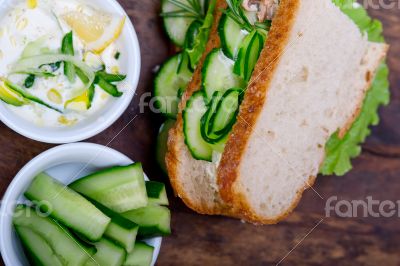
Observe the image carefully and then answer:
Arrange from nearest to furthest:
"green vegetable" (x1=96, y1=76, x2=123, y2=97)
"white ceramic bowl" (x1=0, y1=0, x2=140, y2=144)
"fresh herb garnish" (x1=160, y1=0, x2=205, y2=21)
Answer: "white ceramic bowl" (x1=0, y1=0, x2=140, y2=144) → "green vegetable" (x1=96, y1=76, x2=123, y2=97) → "fresh herb garnish" (x1=160, y1=0, x2=205, y2=21)

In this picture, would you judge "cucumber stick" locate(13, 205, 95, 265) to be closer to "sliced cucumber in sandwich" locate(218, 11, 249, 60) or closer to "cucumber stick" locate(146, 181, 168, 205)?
"cucumber stick" locate(146, 181, 168, 205)

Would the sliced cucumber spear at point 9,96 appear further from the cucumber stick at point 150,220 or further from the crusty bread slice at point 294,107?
the crusty bread slice at point 294,107

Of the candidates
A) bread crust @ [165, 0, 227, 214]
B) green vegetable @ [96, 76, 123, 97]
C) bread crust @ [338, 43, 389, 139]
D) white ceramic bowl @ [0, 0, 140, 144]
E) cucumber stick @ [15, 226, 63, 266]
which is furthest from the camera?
bread crust @ [338, 43, 389, 139]

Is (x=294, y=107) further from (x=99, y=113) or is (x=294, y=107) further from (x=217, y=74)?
(x=99, y=113)

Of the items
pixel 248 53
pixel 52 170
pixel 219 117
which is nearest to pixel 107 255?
pixel 52 170

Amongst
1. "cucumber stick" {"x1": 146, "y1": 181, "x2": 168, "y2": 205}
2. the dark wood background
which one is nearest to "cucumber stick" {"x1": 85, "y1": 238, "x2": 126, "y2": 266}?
"cucumber stick" {"x1": 146, "y1": 181, "x2": 168, "y2": 205}

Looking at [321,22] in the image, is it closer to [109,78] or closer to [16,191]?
[109,78]
